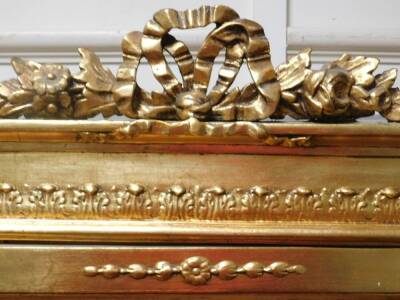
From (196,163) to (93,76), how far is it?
4.9 inches

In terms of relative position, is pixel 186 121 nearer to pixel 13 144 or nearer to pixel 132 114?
pixel 132 114

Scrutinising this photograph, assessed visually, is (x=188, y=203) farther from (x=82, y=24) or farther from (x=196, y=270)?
(x=82, y=24)

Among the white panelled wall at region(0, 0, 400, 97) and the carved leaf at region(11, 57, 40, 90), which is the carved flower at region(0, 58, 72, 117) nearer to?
the carved leaf at region(11, 57, 40, 90)

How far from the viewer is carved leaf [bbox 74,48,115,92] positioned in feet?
1.87

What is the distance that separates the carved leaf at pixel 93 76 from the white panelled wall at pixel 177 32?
1.04 ft

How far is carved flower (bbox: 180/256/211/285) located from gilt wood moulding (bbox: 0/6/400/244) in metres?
0.02

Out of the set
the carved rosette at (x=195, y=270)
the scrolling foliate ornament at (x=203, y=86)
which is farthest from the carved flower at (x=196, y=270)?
the scrolling foliate ornament at (x=203, y=86)

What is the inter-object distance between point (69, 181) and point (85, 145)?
36 millimetres

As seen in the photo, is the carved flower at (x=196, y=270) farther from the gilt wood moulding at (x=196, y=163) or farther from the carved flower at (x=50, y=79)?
the carved flower at (x=50, y=79)

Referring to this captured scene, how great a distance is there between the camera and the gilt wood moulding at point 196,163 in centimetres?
55

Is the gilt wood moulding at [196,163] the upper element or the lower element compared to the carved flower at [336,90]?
lower

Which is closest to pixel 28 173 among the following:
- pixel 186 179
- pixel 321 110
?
pixel 186 179

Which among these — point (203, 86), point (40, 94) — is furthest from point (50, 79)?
point (203, 86)

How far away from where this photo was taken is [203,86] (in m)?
0.58
